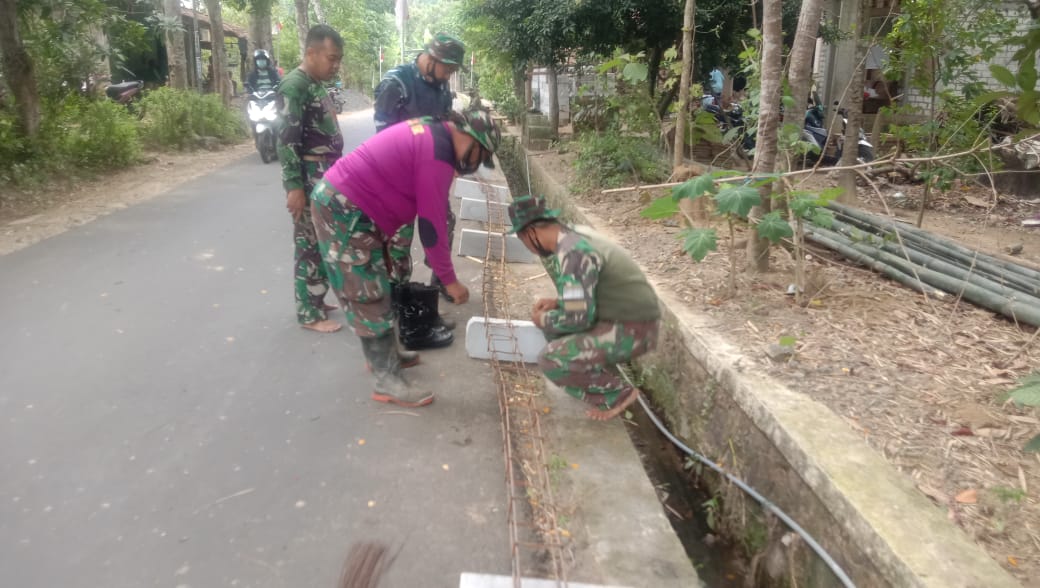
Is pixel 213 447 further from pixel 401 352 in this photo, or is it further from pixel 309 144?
pixel 309 144

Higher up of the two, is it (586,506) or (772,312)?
(772,312)

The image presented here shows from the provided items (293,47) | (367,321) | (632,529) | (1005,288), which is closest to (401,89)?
(367,321)

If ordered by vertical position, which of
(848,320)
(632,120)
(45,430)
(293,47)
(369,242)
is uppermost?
(293,47)

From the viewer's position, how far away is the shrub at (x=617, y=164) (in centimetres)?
725

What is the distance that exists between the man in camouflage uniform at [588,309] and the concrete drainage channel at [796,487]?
19.5 inches

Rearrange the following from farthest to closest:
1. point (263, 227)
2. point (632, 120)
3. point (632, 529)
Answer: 1. point (632, 120)
2. point (263, 227)
3. point (632, 529)

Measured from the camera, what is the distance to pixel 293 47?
30.8 meters

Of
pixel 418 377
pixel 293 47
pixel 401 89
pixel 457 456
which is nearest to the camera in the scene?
pixel 457 456

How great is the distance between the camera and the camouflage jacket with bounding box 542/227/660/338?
2684 mm

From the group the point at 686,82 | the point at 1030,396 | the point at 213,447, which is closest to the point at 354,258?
the point at 213,447

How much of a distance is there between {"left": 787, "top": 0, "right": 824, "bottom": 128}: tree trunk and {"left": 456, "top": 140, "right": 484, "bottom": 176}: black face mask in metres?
2.40

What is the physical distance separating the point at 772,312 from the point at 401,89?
8.37ft

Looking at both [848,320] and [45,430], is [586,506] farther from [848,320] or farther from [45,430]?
[45,430]

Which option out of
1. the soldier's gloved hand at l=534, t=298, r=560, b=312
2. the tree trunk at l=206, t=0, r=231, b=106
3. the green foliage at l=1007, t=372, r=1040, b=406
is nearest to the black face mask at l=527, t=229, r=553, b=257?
the soldier's gloved hand at l=534, t=298, r=560, b=312
